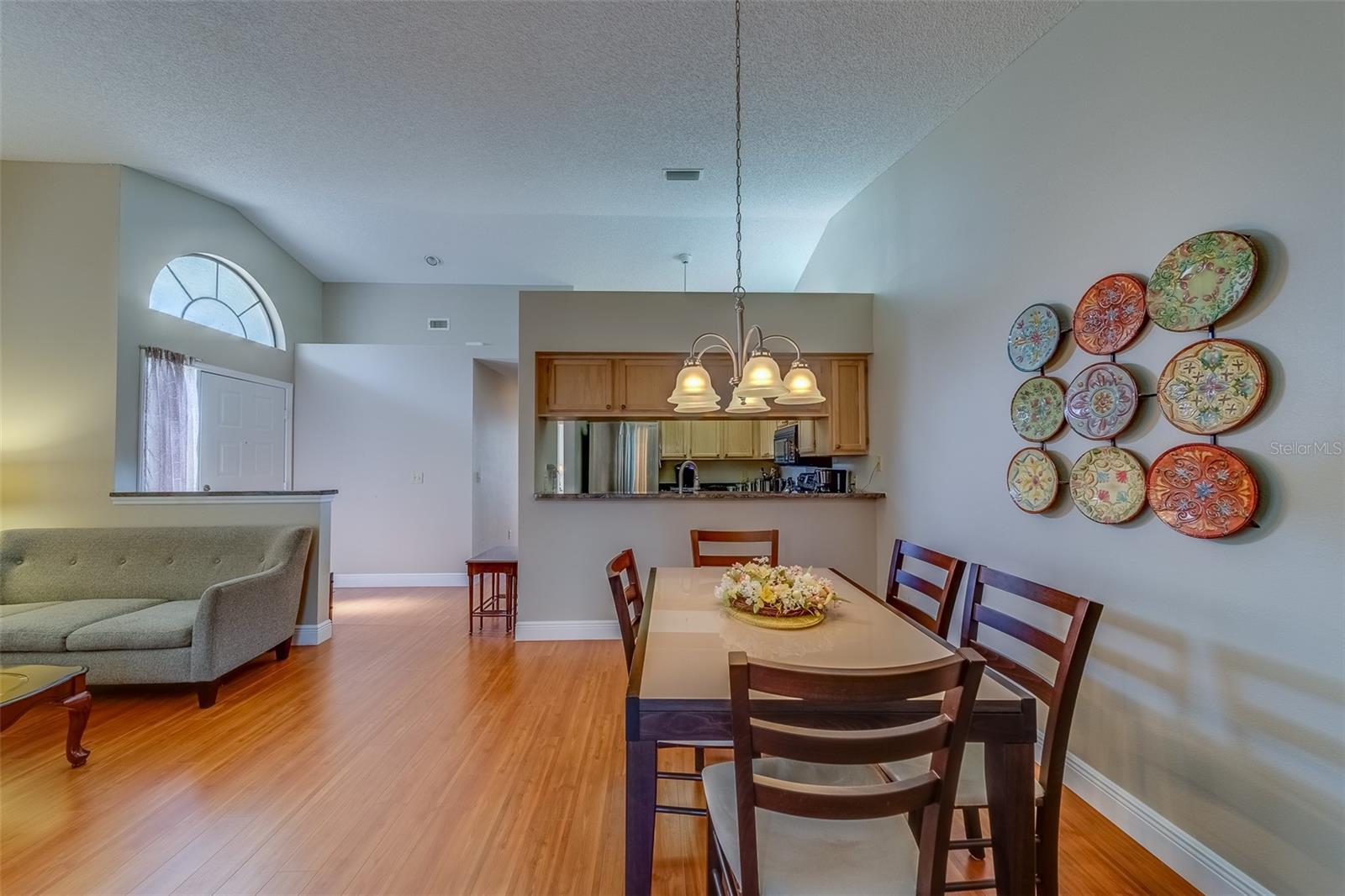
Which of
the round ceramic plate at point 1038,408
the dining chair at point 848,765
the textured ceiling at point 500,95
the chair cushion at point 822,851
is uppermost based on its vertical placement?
the textured ceiling at point 500,95

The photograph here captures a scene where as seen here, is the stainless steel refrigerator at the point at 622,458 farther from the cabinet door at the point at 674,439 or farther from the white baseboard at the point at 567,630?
the cabinet door at the point at 674,439

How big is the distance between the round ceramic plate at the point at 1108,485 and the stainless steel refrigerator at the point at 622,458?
104 inches

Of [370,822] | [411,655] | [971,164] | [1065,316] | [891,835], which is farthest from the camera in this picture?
[411,655]

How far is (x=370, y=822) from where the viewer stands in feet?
6.33

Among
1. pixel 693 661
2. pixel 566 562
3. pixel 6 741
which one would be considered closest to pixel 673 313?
pixel 566 562

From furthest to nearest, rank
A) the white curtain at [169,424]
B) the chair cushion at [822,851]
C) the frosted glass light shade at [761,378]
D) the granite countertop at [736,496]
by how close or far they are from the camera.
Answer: the white curtain at [169,424] < the granite countertop at [736,496] < the frosted glass light shade at [761,378] < the chair cushion at [822,851]

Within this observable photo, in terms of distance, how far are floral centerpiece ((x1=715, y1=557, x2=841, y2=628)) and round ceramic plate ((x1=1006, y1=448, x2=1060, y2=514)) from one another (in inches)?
44.1

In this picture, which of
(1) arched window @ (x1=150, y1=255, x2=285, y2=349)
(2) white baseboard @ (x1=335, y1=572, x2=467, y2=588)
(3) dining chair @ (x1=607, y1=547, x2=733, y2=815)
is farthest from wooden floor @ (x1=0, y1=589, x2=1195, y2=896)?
(1) arched window @ (x1=150, y1=255, x2=285, y2=349)

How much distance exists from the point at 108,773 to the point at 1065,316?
14.6ft

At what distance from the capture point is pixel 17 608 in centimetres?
311

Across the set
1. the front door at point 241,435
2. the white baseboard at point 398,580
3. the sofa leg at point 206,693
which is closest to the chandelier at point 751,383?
the sofa leg at point 206,693

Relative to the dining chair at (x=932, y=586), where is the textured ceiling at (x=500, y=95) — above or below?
above

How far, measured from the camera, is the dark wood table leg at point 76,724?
89.5 inches

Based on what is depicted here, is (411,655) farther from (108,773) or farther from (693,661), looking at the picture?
(693,661)
